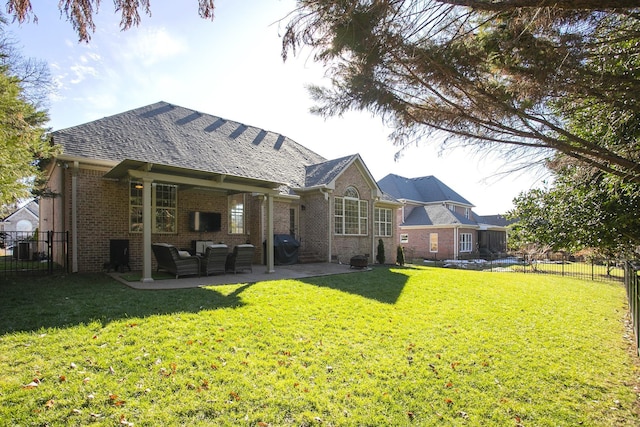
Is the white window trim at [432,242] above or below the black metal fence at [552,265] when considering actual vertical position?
above

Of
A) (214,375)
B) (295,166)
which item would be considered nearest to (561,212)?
(214,375)

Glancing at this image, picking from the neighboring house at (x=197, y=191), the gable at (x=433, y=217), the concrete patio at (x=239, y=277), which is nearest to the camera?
the concrete patio at (x=239, y=277)

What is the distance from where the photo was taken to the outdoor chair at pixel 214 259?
1050 centimetres

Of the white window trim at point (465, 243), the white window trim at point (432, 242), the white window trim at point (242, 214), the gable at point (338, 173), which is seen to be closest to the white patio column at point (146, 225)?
the white window trim at point (242, 214)

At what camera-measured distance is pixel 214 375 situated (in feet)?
13.3

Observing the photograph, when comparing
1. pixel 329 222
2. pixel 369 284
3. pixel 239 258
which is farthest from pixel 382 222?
pixel 239 258

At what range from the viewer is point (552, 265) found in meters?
24.4

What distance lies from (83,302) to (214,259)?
4.25 m

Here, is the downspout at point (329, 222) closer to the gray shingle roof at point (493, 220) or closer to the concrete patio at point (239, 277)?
the concrete patio at point (239, 277)

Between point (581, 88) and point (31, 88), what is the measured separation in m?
19.2

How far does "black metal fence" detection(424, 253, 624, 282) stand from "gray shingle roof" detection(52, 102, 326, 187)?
37.5ft

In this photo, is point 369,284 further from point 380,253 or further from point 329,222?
point 380,253

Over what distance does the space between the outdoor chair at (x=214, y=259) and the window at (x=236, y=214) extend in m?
3.48

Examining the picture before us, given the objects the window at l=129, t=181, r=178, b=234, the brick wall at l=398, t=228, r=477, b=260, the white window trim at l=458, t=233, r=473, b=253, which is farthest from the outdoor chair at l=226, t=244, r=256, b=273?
the white window trim at l=458, t=233, r=473, b=253
